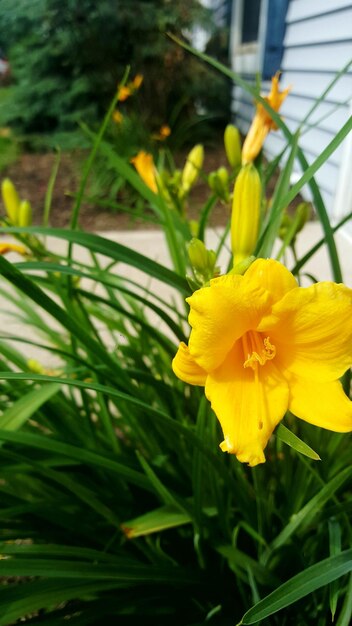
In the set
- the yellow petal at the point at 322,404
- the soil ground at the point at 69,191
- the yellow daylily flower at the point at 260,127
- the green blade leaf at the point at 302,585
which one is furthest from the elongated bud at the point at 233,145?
the soil ground at the point at 69,191

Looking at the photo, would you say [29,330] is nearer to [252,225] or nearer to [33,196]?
[252,225]

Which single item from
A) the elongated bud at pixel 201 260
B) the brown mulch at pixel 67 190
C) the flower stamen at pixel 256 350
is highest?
the brown mulch at pixel 67 190

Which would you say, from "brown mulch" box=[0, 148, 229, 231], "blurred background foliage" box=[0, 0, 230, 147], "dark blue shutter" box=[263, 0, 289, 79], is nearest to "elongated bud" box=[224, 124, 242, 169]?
"brown mulch" box=[0, 148, 229, 231]

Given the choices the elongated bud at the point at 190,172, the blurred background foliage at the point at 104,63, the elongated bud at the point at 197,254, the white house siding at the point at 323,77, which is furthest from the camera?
the blurred background foliage at the point at 104,63

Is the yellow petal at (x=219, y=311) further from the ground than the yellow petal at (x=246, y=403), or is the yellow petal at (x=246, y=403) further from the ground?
the yellow petal at (x=219, y=311)

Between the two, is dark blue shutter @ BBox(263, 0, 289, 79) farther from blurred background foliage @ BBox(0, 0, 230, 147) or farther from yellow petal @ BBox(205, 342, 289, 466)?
yellow petal @ BBox(205, 342, 289, 466)

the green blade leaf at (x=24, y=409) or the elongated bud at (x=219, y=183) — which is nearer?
the green blade leaf at (x=24, y=409)

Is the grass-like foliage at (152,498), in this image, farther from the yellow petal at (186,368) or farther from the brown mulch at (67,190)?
the brown mulch at (67,190)
